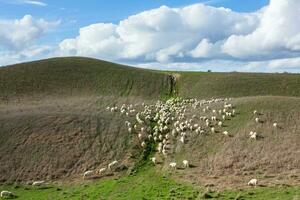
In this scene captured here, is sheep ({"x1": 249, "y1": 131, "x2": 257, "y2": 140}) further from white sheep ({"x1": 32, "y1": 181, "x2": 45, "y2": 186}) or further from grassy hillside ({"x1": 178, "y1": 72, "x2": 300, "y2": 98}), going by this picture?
grassy hillside ({"x1": 178, "y1": 72, "x2": 300, "y2": 98})

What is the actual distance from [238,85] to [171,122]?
29276mm

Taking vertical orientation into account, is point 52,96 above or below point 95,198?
above

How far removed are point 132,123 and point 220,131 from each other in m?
11.5

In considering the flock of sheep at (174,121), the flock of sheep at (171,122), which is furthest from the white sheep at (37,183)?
the flock of sheep at (174,121)

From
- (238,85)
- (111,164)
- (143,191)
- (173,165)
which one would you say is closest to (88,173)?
(111,164)

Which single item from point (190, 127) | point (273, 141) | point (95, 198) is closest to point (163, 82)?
point (190, 127)

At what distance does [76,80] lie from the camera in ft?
284

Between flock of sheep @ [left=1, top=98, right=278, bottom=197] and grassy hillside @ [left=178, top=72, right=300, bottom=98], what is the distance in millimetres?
13797

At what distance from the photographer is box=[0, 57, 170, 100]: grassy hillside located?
263 feet

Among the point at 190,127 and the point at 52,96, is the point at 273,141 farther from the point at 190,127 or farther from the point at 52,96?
the point at 52,96

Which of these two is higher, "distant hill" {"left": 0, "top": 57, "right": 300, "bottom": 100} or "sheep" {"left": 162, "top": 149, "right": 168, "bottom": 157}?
"distant hill" {"left": 0, "top": 57, "right": 300, "bottom": 100}

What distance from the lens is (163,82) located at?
8719cm

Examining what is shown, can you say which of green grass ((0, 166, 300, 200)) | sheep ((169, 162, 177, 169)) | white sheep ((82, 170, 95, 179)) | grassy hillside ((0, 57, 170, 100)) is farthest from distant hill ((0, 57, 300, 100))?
green grass ((0, 166, 300, 200))

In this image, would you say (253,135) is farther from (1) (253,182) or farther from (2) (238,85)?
(2) (238,85)
